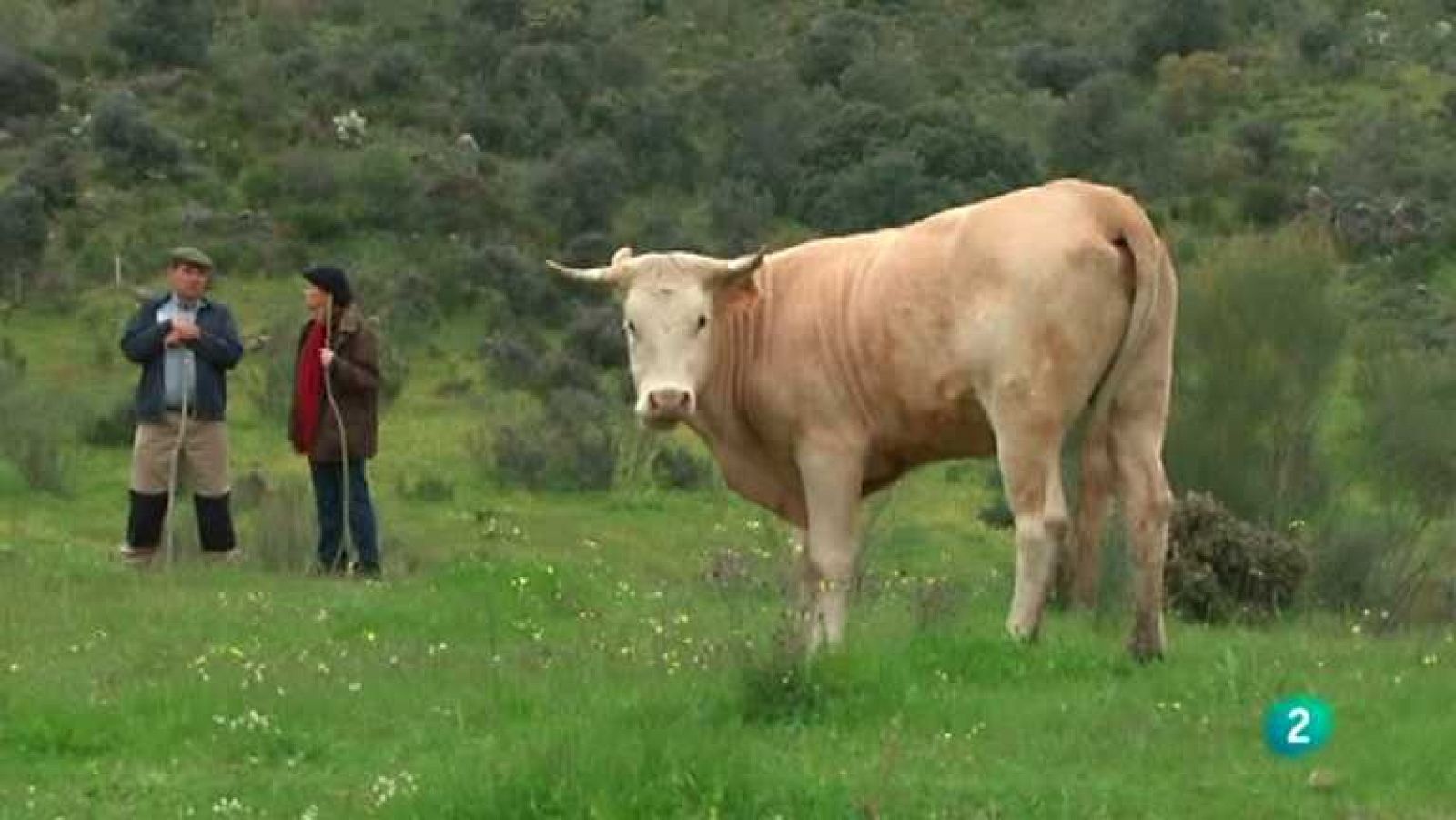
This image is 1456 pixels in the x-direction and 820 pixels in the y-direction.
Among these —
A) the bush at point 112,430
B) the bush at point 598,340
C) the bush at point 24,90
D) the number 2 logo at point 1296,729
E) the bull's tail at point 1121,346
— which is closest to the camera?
the number 2 logo at point 1296,729

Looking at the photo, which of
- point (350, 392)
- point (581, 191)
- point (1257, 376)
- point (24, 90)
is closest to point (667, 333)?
point (350, 392)

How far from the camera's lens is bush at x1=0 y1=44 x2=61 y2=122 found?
161ft

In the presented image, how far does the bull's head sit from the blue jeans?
5.05 metres

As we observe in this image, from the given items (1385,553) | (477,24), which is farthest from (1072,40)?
(1385,553)

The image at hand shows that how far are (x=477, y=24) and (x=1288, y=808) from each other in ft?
163

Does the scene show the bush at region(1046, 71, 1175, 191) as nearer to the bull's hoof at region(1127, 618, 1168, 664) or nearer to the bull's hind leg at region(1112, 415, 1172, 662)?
the bull's hind leg at region(1112, 415, 1172, 662)

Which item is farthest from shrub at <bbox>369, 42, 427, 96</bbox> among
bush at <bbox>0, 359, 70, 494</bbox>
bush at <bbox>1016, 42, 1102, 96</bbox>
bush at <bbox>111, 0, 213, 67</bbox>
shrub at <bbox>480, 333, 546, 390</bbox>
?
bush at <bbox>0, 359, 70, 494</bbox>

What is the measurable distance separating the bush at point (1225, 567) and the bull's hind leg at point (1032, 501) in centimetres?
490

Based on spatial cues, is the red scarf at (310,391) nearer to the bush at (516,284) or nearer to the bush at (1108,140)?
the bush at (516,284)

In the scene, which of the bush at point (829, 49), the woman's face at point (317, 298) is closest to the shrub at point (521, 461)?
the woman's face at point (317, 298)

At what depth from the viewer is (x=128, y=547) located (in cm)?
1639

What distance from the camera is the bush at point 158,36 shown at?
53.1 meters

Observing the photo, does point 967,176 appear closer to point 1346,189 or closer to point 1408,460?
point 1346,189

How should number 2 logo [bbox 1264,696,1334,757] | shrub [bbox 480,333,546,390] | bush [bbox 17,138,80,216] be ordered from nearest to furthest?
1. number 2 logo [bbox 1264,696,1334,757]
2. shrub [bbox 480,333,546,390]
3. bush [bbox 17,138,80,216]
